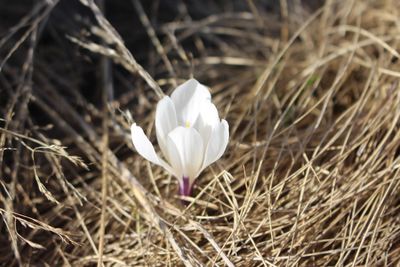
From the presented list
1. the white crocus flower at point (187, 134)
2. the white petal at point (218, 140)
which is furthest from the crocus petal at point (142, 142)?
the white petal at point (218, 140)

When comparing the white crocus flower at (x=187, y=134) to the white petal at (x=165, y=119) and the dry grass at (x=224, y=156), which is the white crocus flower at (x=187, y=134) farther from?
the dry grass at (x=224, y=156)

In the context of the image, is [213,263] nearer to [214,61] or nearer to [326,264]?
[326,264]

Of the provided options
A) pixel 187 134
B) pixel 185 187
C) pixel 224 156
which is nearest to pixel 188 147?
pixel 187 134

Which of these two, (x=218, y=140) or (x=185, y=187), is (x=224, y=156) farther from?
(x=218, y=140)

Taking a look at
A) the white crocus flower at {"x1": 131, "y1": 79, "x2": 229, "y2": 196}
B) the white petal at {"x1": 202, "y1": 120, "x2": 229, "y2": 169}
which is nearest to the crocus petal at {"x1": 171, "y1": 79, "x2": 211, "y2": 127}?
the white crocus flower at {"x1": 131, "y1": 79, "x2": 229, "y2": 196}

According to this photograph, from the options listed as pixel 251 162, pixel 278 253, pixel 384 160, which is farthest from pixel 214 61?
pixel 278 253
